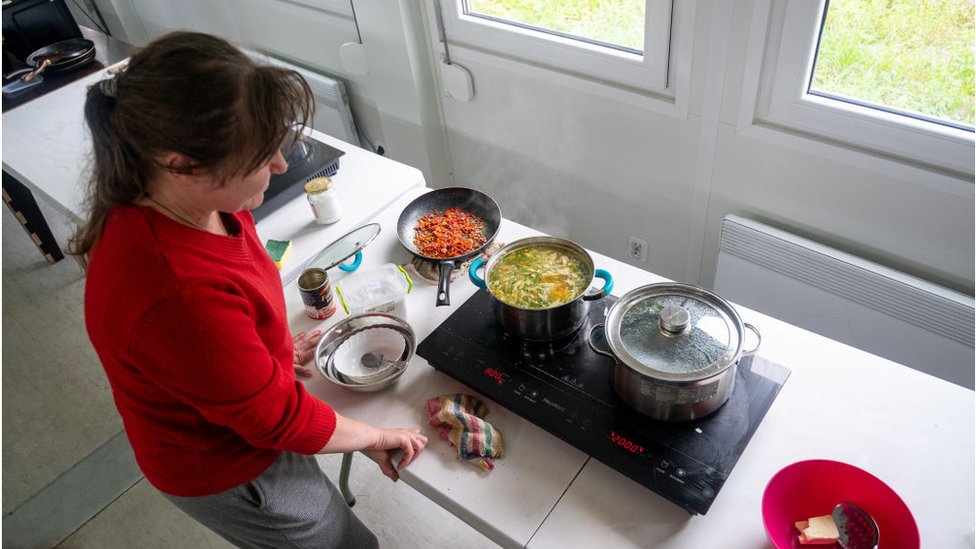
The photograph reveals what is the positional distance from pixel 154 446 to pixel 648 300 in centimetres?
85

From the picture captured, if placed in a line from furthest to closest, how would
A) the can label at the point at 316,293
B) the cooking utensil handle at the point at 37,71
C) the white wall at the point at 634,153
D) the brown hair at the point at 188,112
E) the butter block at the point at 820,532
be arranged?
the cooking utensil handle at the point at 37,71, the white wall at the point at 634,153, the can label at the point at 316,293, the butter block at the point at 820,532, the brown hair at the point at 188,112

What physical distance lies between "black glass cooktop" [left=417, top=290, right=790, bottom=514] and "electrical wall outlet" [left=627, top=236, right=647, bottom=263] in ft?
3.27

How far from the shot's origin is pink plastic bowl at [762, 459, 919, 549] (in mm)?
918

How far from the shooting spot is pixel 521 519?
40.6 inches

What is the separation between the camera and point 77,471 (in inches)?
85.4

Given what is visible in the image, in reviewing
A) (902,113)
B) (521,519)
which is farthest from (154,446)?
(902,113)

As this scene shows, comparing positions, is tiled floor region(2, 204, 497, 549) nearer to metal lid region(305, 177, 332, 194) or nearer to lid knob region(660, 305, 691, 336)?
metal lid region(305, 177, 332, 194)

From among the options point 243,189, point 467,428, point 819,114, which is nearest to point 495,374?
point 467,428

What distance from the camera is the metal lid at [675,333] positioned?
982 mm

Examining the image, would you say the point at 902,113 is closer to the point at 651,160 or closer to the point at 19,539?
the point at 651,160

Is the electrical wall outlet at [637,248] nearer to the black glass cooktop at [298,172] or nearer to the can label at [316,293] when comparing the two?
the black glass cooktop at [298,172]

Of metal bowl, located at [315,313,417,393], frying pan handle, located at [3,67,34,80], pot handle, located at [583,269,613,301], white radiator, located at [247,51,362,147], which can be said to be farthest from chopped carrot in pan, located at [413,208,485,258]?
frying pan handle, located at [3,67,34,80]

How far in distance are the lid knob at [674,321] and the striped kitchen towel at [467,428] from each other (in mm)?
352

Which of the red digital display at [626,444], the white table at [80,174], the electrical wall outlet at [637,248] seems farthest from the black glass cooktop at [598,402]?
the electrical wall outlet at [637,248]
